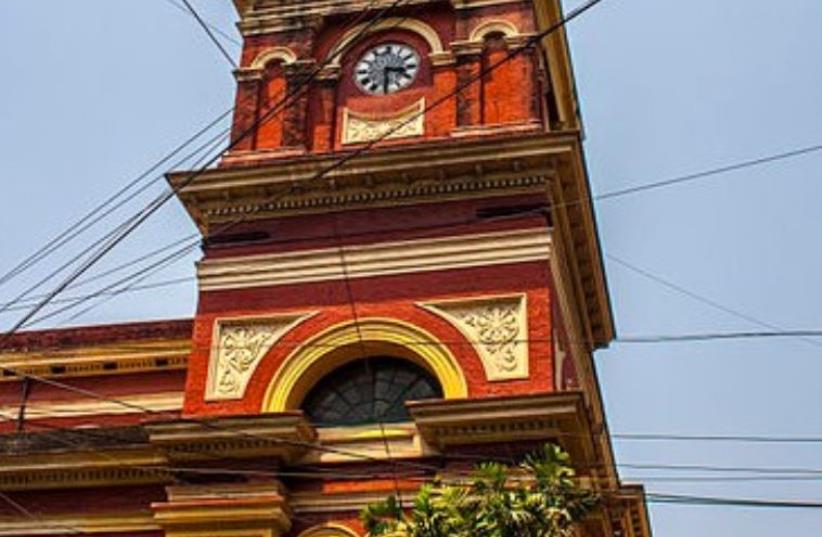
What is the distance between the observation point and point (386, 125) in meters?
20.8

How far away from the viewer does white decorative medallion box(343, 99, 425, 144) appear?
813 inches

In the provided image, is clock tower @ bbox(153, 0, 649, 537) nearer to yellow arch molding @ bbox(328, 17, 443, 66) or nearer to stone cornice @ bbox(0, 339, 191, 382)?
yellow arch molding @ bbox(328, 17, 443, 66)

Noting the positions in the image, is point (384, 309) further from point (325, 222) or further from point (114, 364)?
point (114, 364)

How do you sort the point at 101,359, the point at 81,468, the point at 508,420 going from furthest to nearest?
the point at 101,359 → the point at 81,468 → the point at 508,420

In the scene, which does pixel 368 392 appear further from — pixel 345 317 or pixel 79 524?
pixel 79 524

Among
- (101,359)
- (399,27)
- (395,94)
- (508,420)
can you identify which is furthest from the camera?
(101,359)

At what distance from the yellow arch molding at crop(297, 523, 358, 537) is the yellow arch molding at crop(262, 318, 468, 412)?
1802 millimetres

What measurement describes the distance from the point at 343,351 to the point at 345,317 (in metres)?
0.51

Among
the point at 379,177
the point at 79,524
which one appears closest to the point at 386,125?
the point at 379,177

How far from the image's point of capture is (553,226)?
19.2m

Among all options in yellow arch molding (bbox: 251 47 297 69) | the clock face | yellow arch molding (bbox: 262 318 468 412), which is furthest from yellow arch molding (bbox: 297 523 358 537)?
yellow arch molding (bbox: 251 47 297 69)

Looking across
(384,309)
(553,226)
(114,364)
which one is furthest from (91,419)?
(553,226)

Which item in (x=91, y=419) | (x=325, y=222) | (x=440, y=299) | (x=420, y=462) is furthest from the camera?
(x=91, y=419)

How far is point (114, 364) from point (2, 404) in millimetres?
2298
